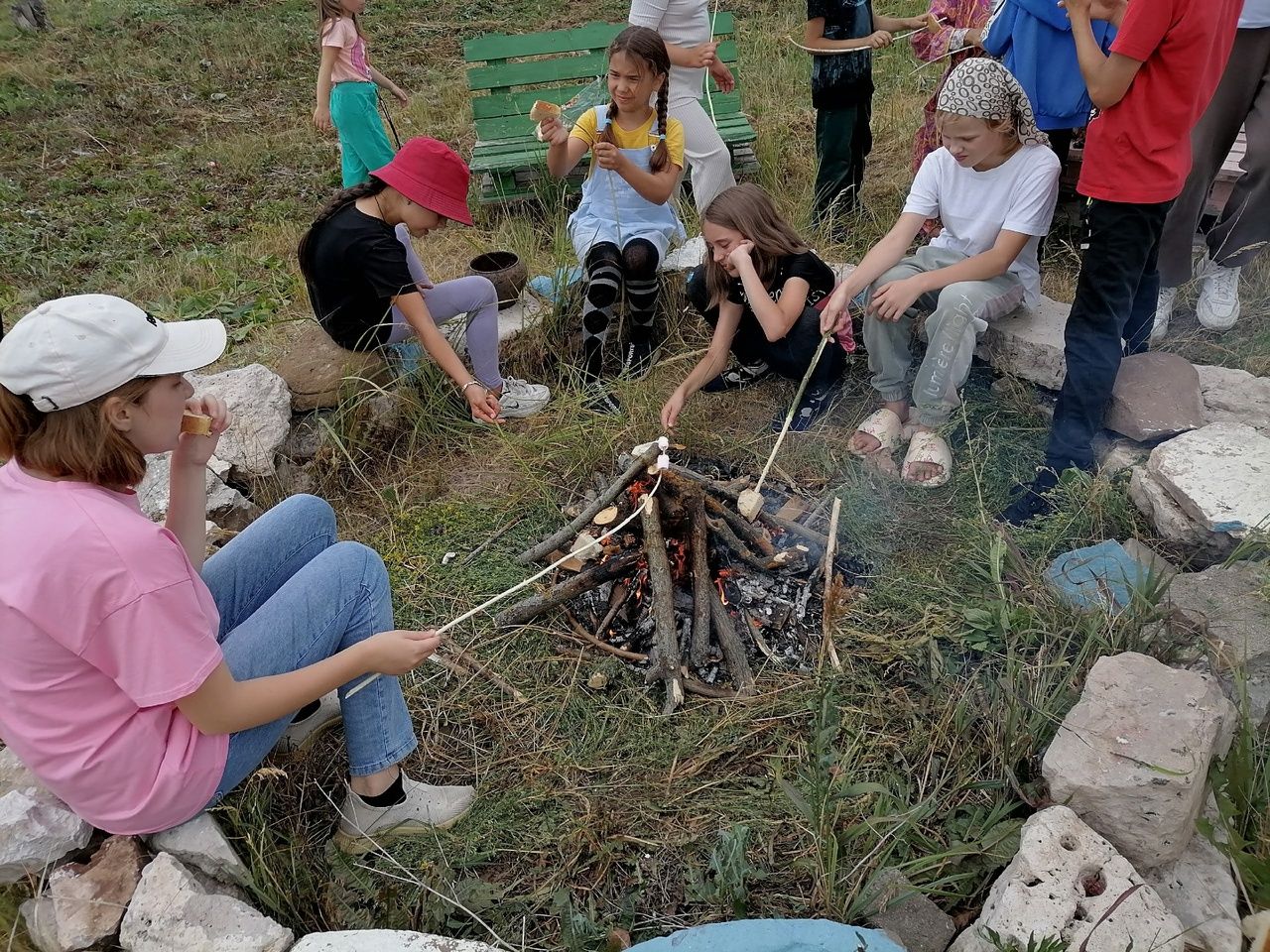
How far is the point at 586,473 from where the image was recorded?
3.51 metres

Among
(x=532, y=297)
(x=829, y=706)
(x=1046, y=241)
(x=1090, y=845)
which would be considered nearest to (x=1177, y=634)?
(x=1090, y=845)

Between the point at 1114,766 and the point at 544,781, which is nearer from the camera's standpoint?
Result: the point at 1114,766

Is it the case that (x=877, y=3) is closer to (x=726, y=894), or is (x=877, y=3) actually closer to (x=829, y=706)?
(x=829, y=706)

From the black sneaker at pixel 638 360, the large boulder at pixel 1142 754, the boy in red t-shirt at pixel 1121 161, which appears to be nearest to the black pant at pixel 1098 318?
the boy in red t-shirt at pixel 1121 161

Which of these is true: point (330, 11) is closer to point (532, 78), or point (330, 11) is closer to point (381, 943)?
point (532, 78)

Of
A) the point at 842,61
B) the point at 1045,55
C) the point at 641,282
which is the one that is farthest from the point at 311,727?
the point at 842,61

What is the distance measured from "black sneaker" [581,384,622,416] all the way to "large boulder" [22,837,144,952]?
7.61 ft

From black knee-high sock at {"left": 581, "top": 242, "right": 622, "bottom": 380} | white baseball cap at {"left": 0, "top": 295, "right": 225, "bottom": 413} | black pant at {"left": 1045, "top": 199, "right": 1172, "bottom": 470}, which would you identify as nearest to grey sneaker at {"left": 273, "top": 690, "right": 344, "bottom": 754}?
white baseball cap at {"left": 0, "top": 295, "right": 225, "bottom": 413}

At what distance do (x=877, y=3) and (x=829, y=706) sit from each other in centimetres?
809

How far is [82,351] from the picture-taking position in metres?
1.67

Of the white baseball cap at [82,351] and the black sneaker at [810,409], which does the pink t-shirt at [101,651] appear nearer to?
the white baseball cap at [82,351]

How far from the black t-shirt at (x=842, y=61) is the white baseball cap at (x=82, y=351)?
3.68m

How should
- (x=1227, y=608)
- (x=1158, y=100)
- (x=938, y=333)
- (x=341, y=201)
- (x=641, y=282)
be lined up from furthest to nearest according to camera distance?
1. (x=641, y=282)
2. (x=341, y=201)
3. (x=938, y=333)
4. (x=1158, y=100)
5. (x=1227, y=608)

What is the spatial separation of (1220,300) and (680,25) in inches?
111
